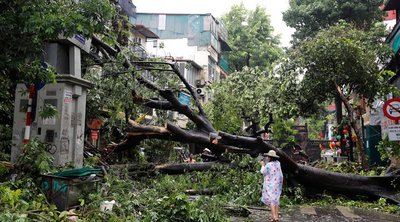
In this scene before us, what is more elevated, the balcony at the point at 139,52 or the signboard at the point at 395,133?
the balcony at the point at 139,52

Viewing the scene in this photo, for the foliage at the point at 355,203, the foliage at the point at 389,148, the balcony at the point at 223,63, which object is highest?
the balcony at the point at 223,63

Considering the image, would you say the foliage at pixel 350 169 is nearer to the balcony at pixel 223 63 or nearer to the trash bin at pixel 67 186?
the trash bin at pixel 67 186

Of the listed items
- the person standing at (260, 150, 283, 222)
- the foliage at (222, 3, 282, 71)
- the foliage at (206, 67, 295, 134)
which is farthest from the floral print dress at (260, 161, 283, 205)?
the foliage at (222, 3, 282, 71)

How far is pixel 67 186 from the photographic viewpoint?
724 centimetres

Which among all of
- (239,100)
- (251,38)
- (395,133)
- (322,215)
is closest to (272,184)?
(322,215)

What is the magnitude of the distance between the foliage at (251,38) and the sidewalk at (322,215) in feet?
107

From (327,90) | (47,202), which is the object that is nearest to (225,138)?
(47,202)

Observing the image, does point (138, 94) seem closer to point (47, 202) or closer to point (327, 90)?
point (47, 202)

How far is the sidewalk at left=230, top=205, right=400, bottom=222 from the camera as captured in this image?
9.74 meters

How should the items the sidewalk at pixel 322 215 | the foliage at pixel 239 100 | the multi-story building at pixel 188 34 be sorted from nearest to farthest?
the sidewalk at pixel 322 215 → the foliage at pixel 239 100 → the multi-story building at pixel 188 34

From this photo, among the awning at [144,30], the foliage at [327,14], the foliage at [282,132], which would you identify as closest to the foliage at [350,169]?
the foliage at [282,132]

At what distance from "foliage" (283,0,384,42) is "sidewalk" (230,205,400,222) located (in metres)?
18.2

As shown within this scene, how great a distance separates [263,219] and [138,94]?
240 inches

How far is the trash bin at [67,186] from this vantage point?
7.22 metres
